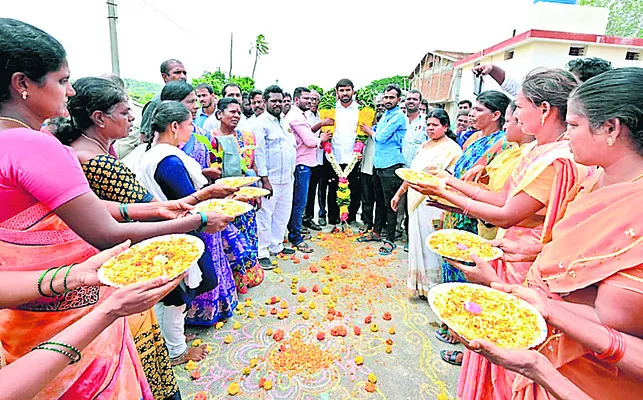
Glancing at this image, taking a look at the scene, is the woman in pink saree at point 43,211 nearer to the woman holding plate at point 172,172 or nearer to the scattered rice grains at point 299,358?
the woman holding plate at point 172,172

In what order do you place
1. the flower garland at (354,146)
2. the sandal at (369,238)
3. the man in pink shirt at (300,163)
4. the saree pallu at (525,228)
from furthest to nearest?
the flower garland at (354,146)
the sandal at (369,238)
the man in pink shirt at (300,163)
the saree pallu at (525,228)

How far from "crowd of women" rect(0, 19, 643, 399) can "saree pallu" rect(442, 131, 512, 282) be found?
1084 mm

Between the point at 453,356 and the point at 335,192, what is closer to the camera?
the point at 453,356

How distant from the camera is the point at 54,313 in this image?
53.3 inches

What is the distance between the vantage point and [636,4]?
2317 cm

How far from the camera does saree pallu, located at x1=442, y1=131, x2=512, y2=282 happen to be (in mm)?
3150

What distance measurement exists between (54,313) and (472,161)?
334 cm

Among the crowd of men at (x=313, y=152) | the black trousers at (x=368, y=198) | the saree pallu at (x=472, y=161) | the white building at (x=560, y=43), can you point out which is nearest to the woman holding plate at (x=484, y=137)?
the saree pallu at (x=472, y=161)

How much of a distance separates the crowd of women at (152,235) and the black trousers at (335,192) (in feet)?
14.6

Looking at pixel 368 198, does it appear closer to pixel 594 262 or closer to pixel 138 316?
pixel 138 316

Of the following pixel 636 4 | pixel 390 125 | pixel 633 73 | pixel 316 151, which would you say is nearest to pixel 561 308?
pixel 633 73

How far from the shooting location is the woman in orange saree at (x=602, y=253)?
3.66ft

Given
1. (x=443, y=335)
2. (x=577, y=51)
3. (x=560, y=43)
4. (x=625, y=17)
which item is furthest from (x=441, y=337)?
(x=625, y=17)

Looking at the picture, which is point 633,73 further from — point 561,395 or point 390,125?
point 390,125
